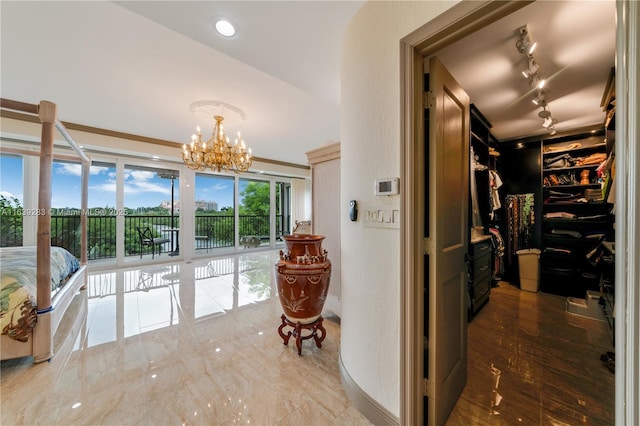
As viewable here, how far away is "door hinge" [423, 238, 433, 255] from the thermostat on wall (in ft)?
1.03

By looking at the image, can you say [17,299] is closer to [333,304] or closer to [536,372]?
[333,304]

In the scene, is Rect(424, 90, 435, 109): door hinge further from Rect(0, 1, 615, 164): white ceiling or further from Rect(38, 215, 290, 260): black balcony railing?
Rect(38, 215, 290, 260): black balcony railing

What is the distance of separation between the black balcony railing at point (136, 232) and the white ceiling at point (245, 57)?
2546mm

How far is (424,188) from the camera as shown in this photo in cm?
132

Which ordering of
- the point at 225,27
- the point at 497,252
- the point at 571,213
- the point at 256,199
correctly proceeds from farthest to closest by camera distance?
1. the point at 256,199
2. the point at 571,213
3. the point at 497,252
4. the point at 225,27

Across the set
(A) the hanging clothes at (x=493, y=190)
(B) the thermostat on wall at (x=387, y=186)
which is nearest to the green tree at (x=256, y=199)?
(A) the hanging clothes at (x=493, y=190)

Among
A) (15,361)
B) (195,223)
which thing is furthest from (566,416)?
(195,223)

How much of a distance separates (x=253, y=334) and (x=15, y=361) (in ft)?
6.22

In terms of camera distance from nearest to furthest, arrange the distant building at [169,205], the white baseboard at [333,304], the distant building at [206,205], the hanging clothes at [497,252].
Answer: the white baseboard at [333,304], the hanging clothes at [497,252], the distant building at [169,205], the distant building at [206,205]

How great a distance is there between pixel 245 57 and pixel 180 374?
2.63 m

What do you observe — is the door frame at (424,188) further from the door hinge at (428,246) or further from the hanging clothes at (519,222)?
the hanging clothes at (519,222)

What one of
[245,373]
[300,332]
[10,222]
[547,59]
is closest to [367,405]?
[300,332]

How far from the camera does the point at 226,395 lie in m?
1.61

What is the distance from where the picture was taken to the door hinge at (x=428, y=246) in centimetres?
131
